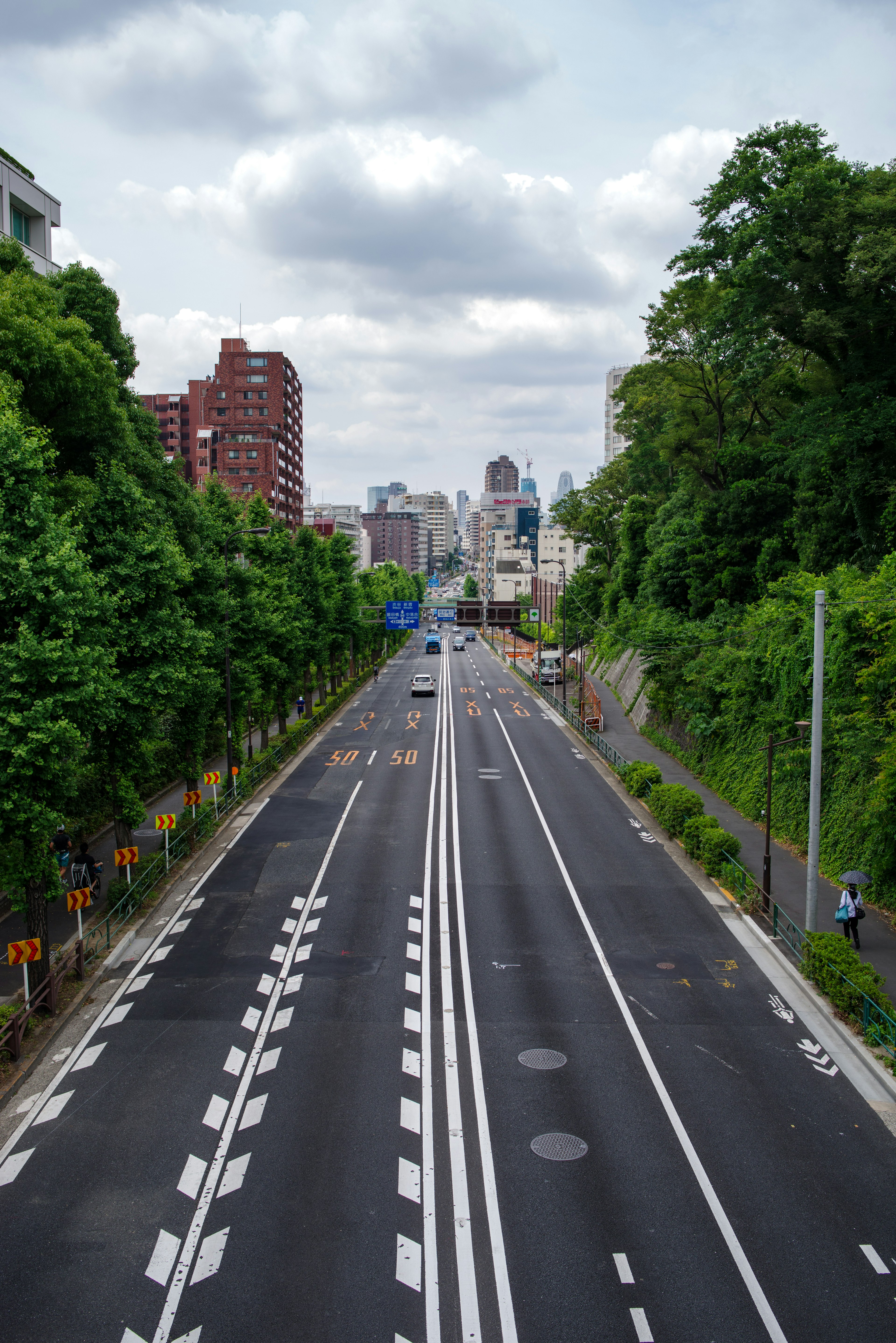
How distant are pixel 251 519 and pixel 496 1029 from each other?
97.0 ft

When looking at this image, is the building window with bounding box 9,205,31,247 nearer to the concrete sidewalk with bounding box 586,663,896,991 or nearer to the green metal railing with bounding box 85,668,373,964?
the green metal railing with bounding box 85,668,373,964

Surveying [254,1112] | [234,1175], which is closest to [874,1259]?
[234,1175]

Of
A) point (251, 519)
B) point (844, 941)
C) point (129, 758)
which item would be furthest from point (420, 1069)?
point (251, 519)

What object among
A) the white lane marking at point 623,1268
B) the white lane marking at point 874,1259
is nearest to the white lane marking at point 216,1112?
the white lane marking at point 623,1268

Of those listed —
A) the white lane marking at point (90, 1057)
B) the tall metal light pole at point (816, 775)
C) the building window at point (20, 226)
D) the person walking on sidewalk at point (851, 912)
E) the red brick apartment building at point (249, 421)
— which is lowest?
the white lane marking at point (90, 1057)

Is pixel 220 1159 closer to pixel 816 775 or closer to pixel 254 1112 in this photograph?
pixel 254 1112

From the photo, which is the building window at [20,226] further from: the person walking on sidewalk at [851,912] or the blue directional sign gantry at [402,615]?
the blue directional sign gantry at [402,615]

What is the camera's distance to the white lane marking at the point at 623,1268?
9312 mm

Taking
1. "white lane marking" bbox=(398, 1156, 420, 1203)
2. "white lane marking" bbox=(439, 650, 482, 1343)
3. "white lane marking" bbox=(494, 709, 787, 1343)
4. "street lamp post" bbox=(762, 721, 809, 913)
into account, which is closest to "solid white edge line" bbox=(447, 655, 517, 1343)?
"white lane marking" bbox=(439, 650, 482, 1343)

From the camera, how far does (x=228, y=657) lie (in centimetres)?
2891

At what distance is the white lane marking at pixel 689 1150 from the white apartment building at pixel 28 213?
34.4 metres

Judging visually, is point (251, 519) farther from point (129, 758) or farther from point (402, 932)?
point (402, 932)

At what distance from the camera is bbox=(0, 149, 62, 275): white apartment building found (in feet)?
111

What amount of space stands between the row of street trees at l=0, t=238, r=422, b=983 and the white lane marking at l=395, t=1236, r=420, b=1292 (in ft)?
29.8
